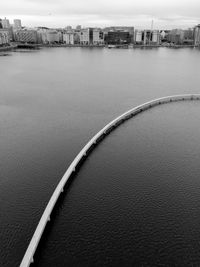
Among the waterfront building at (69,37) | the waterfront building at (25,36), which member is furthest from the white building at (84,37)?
the waterfront building at (25,36)

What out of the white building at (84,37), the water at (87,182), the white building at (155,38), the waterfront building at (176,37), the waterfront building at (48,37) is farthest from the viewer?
the waterfront building at (176,37)

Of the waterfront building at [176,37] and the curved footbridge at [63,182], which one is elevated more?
the waterfront building at [176,37]

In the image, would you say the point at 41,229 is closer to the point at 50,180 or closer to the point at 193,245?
the point at 50,180

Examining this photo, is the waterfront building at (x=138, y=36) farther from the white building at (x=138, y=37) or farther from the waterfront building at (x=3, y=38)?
the waterfront building at (x=3, y=38)

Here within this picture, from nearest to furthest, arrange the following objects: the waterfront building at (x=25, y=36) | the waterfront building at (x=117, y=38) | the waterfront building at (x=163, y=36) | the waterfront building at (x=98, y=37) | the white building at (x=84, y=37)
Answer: the waterfront building at (x=25, y=36), the white building at (x=84, y=37), the waterfront building at (x=98, y=37), the waterfront building at (x=117, y=38), the waterfront building at (x=163, y=36)

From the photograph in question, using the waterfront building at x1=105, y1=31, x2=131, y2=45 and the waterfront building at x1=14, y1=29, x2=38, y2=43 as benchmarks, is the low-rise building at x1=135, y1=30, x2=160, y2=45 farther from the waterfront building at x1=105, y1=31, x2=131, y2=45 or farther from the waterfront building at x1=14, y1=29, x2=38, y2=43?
the waterfront building at x1=14, y1=29, x2=38, y2=43

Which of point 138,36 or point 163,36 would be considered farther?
point 163,36

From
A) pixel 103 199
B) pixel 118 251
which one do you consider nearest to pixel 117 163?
pixel 103 199

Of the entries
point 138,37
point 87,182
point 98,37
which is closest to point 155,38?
point 138,37

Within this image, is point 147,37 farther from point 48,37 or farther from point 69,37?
point 48,37

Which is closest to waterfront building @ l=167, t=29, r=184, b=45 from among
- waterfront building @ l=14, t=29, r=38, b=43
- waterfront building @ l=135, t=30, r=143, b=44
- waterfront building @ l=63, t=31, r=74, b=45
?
waterfront building @ l=135, t=30, r=143, b=44

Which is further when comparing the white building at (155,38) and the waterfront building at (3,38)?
the white building at (155,38)

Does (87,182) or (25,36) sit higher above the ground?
(25,36)
